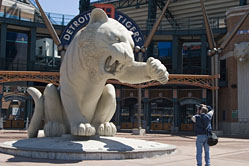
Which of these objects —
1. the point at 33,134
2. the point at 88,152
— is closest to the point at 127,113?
the point at 33,134

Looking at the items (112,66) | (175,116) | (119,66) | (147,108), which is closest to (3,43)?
(147,108)

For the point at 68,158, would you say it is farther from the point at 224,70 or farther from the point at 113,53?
the point at 224,70

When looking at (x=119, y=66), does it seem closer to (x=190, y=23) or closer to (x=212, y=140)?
(x=212, y=140)

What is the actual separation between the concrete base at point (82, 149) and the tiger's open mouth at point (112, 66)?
63.1 inches

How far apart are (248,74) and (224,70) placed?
3.47 metres

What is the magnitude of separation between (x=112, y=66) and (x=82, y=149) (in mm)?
1774

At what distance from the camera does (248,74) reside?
911 inches

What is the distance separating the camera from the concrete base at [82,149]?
20.1 feet

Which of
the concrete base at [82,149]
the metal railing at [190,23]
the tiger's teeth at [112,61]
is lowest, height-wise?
the concrete base at [82,149]

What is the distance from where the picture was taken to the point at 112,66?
6.35 meters

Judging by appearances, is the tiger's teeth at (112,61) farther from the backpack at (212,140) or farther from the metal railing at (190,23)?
the metal railing at (190,23)

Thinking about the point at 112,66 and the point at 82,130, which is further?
the point at 82,130

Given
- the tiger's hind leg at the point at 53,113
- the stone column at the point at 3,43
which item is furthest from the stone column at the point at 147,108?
the tiger's hind leg at the point at 53,113

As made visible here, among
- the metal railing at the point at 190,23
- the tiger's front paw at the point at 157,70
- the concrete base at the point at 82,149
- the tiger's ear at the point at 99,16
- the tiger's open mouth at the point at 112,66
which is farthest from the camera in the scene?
the metal railing at the point at 190,23
